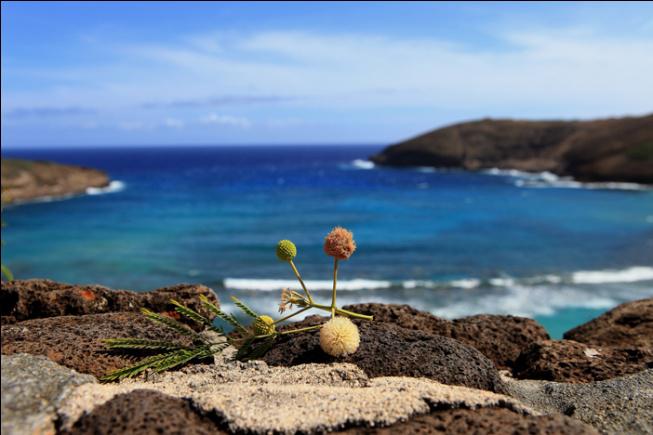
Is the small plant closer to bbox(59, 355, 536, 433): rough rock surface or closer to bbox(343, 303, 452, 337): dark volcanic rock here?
bbox(59, 355, 536, 433): rough rock surface

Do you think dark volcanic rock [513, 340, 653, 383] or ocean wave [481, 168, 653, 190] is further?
ocean wave [481, 168, 653, 190]

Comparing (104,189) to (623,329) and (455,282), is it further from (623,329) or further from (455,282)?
(623,329)

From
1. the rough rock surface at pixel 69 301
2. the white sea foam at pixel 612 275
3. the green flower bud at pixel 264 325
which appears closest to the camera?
the green flower bud at pixel 264 325

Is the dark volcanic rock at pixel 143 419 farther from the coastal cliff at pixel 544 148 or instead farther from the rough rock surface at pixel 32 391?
the coastal cliff at pixel 544 148

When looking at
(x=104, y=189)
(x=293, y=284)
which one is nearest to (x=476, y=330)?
(x=293, y=284)

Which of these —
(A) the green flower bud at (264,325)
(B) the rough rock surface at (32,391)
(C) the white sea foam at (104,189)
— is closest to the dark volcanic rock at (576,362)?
(A) the green flower bud at (264,325)

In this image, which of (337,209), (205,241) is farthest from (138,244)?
(337,209)

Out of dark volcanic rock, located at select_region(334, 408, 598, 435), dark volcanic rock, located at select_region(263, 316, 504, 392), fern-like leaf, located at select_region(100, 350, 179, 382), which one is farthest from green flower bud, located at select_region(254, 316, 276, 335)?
dark volcanic rock, located at select_region(334, 408, 598, 435)

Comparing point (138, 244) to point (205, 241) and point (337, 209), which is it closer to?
point (205, 241)
